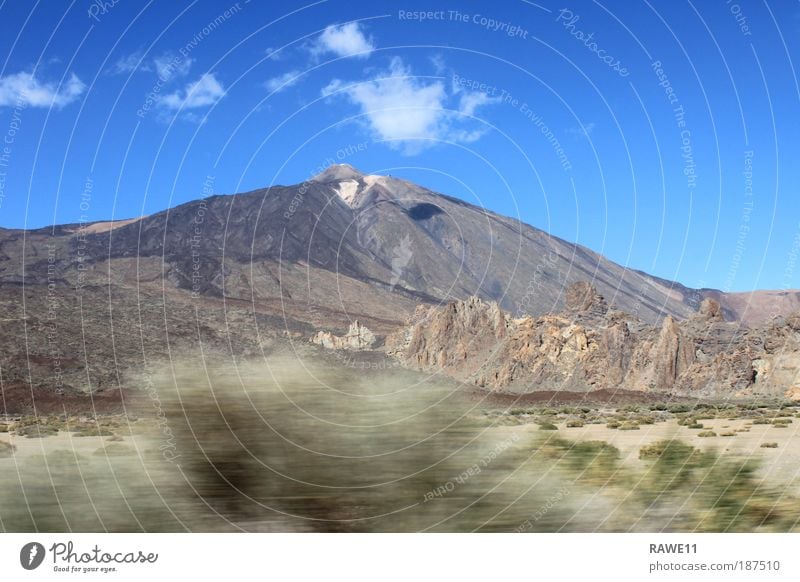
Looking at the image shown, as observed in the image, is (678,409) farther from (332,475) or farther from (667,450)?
(332,475)

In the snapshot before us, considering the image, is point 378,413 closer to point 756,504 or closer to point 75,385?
point 756,504

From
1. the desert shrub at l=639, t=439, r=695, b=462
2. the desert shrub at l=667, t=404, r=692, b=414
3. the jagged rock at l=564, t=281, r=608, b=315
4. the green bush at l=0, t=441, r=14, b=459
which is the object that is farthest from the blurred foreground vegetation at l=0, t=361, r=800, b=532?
the jagged rock at l=564, t=281, r=608, b=315

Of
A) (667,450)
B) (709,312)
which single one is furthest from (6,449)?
(709,312)

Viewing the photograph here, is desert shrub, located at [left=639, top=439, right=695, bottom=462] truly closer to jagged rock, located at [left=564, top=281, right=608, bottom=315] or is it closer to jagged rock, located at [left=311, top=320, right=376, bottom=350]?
jagged rock, located at [left=564, top=281, right=608, bottom=315]
